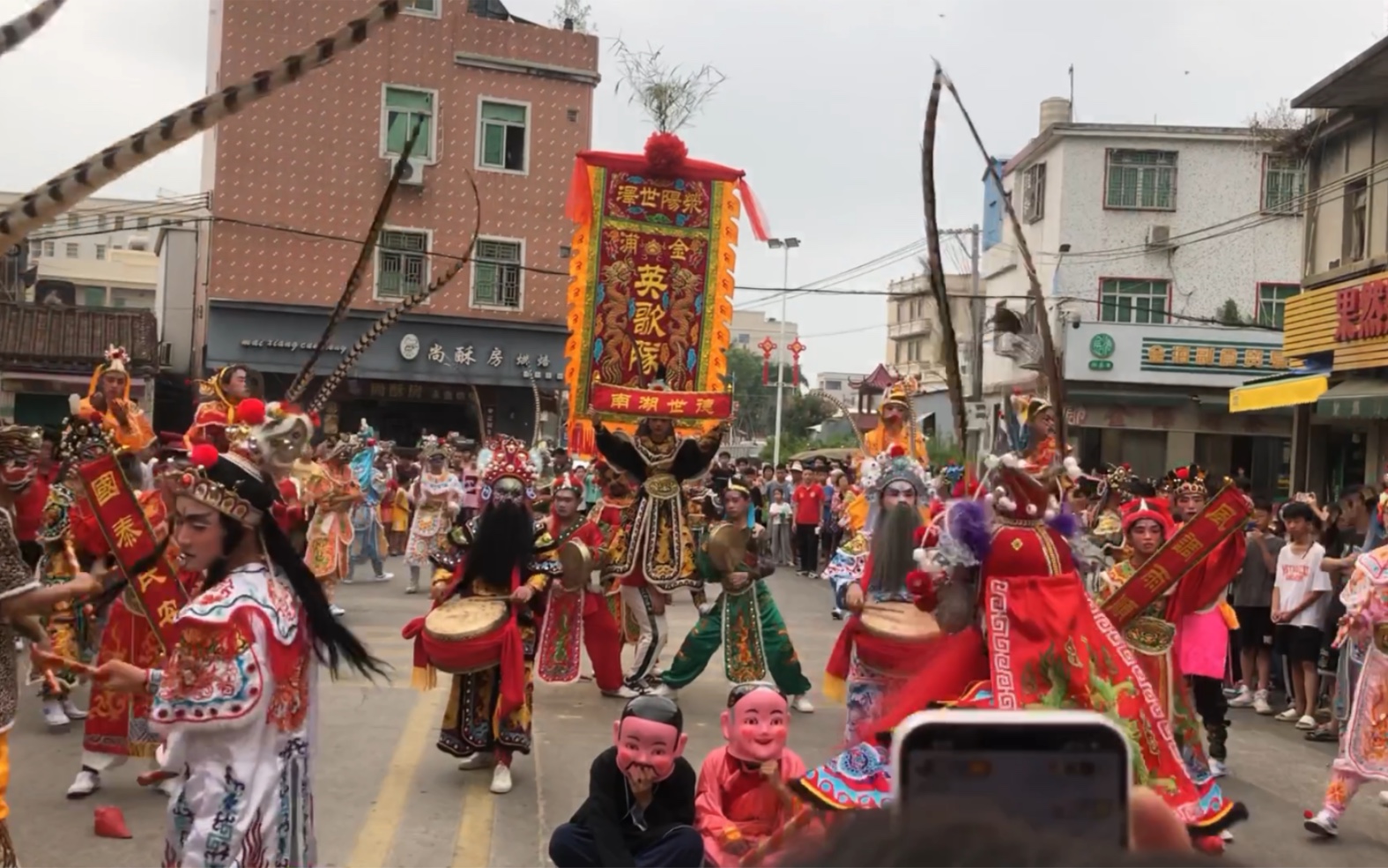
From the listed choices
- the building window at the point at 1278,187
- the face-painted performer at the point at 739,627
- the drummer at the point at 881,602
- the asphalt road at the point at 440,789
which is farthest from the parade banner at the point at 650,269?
the building window at the point at 1278,187

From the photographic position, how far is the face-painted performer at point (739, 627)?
9.85 m

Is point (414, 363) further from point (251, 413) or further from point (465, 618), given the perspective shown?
point (251, 413)

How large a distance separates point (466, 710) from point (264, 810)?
12.1 ft

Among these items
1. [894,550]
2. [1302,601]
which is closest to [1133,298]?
[1302,601]

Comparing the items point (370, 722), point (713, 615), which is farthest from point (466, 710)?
point (713, 615)

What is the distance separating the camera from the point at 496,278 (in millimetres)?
31406

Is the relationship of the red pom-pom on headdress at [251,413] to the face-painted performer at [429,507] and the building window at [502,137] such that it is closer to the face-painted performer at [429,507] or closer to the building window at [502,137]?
the face-painted performer at [429,507]

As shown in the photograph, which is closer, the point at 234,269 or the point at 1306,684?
the point at 1306,684

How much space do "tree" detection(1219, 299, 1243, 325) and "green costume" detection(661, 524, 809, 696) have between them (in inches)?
919

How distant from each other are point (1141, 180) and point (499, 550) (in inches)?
1152

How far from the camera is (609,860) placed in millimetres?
4441

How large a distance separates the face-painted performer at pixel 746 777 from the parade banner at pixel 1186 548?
2.59 m

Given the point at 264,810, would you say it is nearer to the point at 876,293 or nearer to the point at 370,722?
the point at 370,722

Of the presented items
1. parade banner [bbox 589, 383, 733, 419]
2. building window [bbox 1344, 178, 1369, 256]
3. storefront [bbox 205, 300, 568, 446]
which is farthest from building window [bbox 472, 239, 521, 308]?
parade banner [bbox 589, 383, 733, 419]
